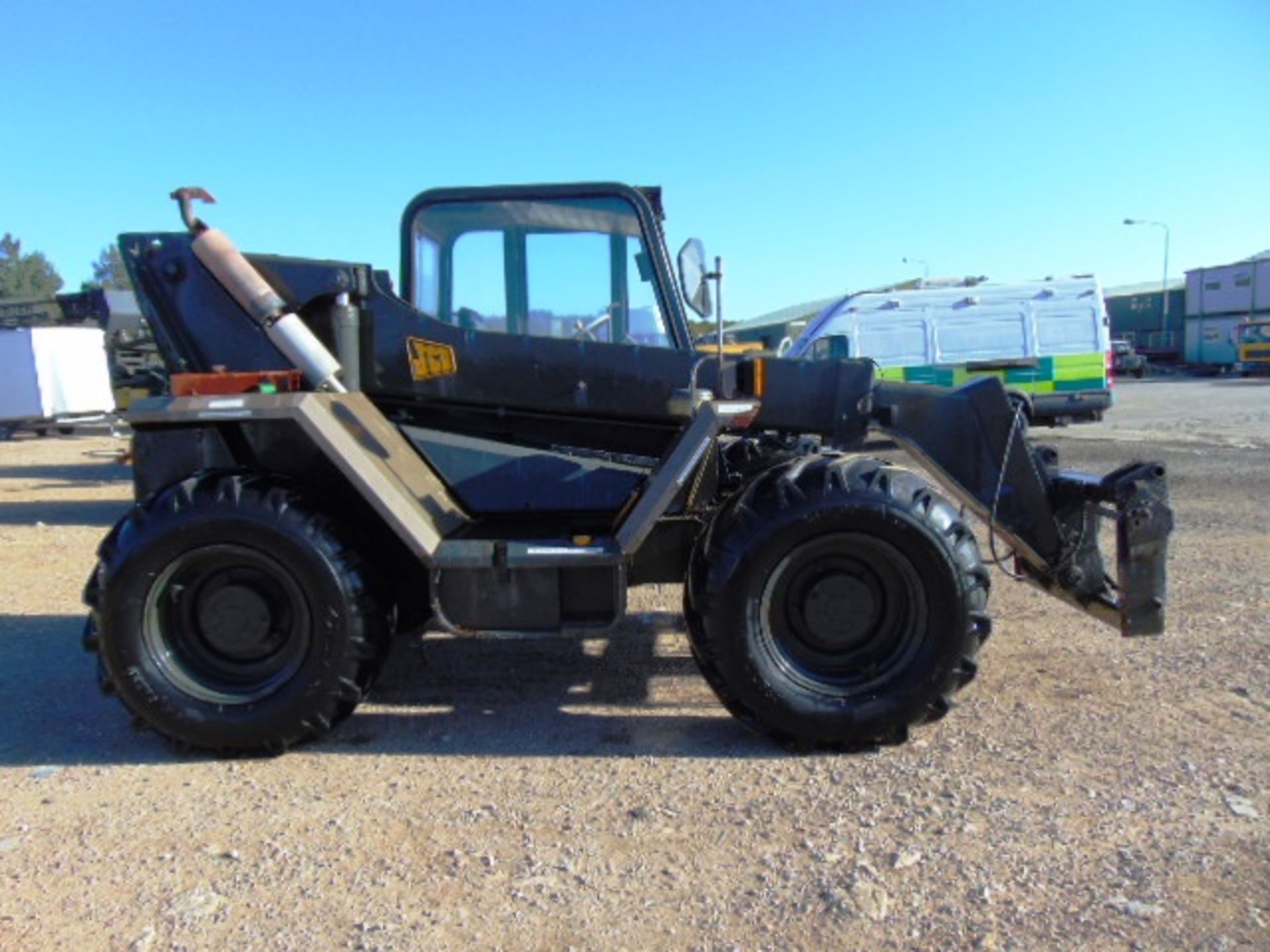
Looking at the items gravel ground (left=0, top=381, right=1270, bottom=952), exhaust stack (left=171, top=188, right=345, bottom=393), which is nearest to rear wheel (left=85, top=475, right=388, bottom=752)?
gravel ground (left=0, top=381, right=1270, bottom=952)

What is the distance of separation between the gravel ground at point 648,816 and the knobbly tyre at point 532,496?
360 mm

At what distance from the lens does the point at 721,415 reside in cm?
391

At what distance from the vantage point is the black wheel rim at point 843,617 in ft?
12.9

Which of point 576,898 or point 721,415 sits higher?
point 721,415

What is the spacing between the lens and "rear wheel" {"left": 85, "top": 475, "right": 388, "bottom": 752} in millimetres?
3930

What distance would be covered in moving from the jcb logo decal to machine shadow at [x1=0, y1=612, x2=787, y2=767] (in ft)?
5.30

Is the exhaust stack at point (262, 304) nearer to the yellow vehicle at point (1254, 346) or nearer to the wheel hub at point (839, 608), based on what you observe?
the wheel hub at point (839, 608)

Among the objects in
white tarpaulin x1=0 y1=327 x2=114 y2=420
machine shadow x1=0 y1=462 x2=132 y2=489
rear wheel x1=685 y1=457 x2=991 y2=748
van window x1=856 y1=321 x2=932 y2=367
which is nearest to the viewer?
rear wheel x1=685 y1=457 x2=991 y2=748

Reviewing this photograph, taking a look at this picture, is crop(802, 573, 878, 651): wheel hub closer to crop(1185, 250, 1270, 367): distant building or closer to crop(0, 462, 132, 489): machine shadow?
crop(0, 462, 132, 489): machine shadow

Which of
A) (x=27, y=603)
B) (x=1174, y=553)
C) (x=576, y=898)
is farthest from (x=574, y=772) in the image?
(x=1174, y=553)

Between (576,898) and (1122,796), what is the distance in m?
2.04

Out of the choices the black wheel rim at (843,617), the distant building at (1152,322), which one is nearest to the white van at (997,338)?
the black wheel rim at (843,617)

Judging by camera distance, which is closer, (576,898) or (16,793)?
(576,898)

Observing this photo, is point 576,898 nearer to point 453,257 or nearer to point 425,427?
point 425,427
